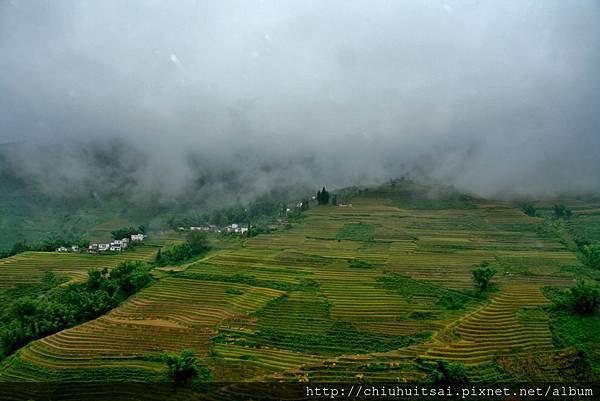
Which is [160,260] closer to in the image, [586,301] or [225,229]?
[225,229]

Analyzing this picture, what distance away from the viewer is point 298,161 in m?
119

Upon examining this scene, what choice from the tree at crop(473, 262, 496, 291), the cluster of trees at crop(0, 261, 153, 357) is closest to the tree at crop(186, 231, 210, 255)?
the cluster of trees at crop(0, 261, 153, 357)

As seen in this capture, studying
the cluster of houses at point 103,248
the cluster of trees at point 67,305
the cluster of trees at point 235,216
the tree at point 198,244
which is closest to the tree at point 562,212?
the cluster of trees at point 235,216

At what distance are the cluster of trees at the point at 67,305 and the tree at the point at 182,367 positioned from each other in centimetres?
1438

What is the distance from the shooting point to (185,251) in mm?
56375

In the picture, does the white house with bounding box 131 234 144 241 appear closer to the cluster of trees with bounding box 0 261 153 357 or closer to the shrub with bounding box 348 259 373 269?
the cluster of trees with bounding box 0 261 153 357

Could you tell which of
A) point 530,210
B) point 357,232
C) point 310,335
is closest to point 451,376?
point 310,335

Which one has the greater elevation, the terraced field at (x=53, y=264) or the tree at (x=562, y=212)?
the tree at (x=562, y=212)

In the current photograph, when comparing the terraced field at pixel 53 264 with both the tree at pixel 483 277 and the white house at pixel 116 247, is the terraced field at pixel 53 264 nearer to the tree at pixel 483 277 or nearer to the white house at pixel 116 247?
the white house at pixel 116 247

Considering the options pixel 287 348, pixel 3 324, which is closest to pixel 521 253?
pixel 287 348

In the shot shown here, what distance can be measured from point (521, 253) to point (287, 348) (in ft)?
109

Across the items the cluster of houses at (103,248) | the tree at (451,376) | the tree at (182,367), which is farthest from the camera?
the cluster of houses at (103,248)

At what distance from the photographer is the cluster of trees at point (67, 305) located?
103 feet

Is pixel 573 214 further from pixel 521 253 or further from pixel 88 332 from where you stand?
pixel 88 332
